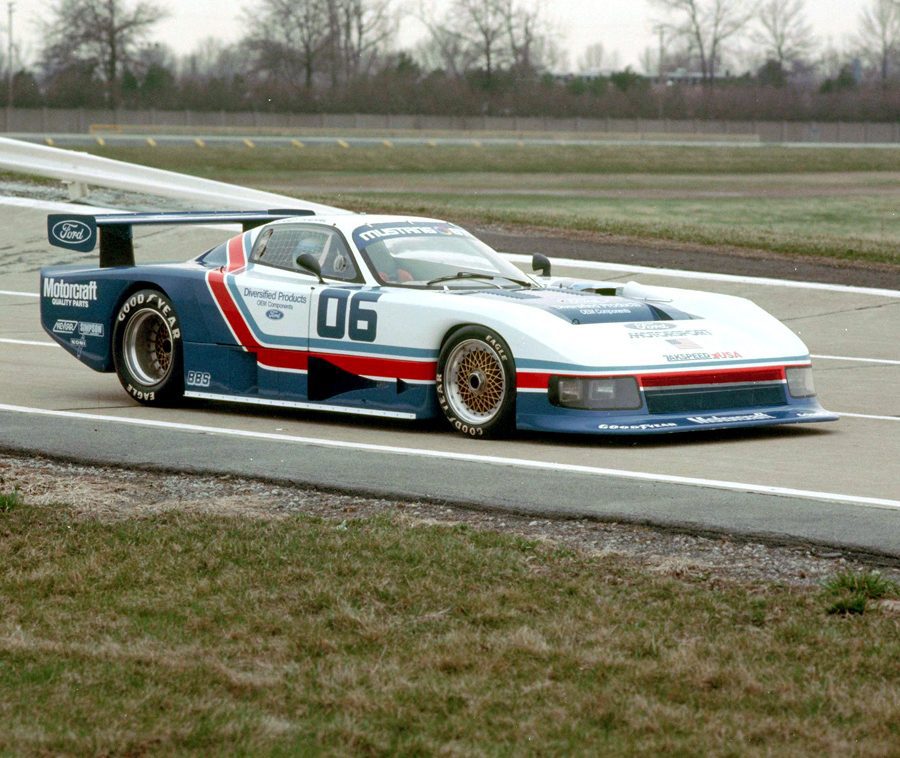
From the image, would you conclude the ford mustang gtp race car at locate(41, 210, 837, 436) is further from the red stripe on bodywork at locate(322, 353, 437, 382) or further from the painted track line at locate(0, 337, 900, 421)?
the painted track line at locate(0, 337, 900, 421)

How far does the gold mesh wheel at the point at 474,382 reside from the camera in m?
9.12

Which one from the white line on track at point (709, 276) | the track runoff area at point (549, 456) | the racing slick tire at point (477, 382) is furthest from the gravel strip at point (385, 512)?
the white line on track at point (709, 276)

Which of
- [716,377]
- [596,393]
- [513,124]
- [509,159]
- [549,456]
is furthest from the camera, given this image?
[513,124]

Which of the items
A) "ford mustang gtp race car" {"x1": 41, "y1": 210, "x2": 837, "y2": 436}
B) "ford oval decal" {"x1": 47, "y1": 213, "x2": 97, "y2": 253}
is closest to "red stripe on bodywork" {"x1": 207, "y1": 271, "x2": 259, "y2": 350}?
"ford mustang gtp race car" {"x1": 41, "y1": 210, "x2": 837, "y2": 436}

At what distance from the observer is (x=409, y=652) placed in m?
4.79

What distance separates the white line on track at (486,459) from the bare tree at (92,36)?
93.1m

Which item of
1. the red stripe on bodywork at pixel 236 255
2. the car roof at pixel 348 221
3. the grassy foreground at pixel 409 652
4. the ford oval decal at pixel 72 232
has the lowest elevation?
the grassy foreground at pixel 409 652

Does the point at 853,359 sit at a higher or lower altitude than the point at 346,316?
lower

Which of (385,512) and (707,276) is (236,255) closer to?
(385,512)

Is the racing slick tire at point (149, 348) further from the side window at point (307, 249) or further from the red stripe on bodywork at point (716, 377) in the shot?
the red stripe on bodywork at point (716, 377)

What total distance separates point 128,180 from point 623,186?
19660 millimetres

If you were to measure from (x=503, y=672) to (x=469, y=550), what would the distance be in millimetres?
1452

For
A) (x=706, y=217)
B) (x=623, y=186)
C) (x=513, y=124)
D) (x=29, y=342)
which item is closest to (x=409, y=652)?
(x=29, y=342)

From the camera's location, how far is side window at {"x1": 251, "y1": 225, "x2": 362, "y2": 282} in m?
9.97
